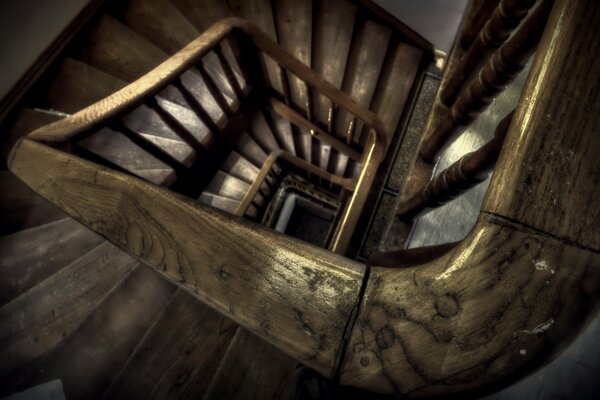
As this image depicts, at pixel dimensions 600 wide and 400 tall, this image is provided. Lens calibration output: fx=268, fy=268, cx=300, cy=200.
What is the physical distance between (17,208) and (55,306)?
58 cm

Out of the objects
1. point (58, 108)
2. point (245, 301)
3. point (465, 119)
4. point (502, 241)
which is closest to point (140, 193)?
point (245, 301)

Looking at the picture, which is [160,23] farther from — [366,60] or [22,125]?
[366,60]

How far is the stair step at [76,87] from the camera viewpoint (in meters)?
1.76

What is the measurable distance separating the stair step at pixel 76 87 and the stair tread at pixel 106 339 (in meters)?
1.20

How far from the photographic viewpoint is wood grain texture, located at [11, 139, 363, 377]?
378 mm

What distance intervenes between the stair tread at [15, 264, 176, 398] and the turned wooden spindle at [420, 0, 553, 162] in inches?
65.4

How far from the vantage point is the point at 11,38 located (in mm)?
1526

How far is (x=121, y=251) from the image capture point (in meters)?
1.74

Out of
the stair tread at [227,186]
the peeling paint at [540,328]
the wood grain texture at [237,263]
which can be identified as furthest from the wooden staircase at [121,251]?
the stair tread at [227,186]

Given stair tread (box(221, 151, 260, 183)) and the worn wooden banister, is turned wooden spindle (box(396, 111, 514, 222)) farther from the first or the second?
stair tread (box(221, 151, 260, 183))

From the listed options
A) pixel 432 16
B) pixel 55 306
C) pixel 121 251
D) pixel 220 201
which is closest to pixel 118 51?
pixel 121 251

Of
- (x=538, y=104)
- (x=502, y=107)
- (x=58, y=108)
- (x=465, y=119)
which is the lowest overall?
(x=58, y=108)

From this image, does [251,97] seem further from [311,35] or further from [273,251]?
[273,251]

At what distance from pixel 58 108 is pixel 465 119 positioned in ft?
7.59
